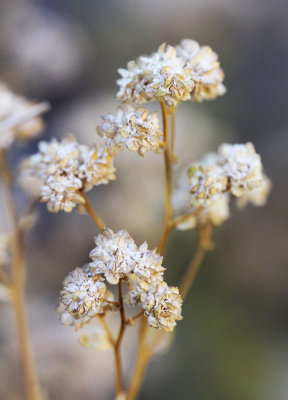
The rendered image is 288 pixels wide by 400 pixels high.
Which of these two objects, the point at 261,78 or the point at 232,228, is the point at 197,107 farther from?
the point at 232,228

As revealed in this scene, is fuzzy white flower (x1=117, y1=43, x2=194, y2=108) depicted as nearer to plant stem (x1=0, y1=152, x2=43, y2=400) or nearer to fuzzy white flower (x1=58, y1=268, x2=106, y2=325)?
fuzzy white flower (x1=58, y1=268, x2=106, y2=325)

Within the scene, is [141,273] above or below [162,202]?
below

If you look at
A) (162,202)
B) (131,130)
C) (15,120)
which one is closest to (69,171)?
(131,130)

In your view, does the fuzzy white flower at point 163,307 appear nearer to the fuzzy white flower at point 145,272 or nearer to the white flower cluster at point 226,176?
the fuzzy white flower at point 145,272

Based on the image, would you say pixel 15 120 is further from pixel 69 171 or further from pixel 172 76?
pixel 172 76

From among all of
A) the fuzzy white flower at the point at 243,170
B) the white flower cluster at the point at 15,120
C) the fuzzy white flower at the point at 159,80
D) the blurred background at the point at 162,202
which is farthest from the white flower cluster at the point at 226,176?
the blurred background at the point at 162,202

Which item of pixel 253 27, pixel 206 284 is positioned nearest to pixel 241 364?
pixel 206 284
